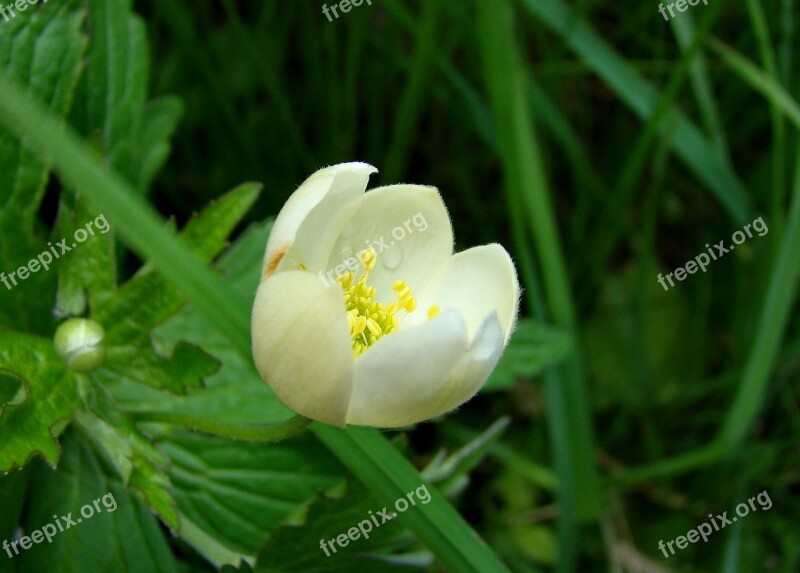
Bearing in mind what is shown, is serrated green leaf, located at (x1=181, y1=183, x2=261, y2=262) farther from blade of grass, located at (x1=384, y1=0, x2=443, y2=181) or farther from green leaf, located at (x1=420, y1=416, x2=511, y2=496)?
blade of grass, located at (x1=384, y1=0, x2=443, y2=181)

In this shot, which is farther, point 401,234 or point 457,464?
point 457,464

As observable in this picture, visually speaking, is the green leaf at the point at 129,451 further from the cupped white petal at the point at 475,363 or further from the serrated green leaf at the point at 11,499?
the cupped white petal at the point at 475,363

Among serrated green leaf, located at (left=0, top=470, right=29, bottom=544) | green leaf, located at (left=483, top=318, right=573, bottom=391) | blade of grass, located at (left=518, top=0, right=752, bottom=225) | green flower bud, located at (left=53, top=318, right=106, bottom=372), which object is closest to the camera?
green flower bud, located at (left=53, top=318, right=106, bottom=372)

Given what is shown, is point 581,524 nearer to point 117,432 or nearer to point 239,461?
point 239,461

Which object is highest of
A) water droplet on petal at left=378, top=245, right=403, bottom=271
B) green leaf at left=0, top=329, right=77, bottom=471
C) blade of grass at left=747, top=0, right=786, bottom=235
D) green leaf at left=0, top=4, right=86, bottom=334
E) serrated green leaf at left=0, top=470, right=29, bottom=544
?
green leaf at left=0, top=4, right=86, bottom=334

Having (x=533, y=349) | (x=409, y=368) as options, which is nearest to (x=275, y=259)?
(x=409, y=368)

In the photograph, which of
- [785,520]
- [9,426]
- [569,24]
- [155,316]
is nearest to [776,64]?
[569,24]

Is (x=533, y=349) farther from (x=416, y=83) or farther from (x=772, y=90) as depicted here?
(x=772, y=90)

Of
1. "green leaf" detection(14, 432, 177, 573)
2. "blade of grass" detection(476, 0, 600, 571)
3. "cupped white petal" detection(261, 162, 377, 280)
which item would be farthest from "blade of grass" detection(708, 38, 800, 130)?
"green leaf" detection(14, 432, 177, 573)
